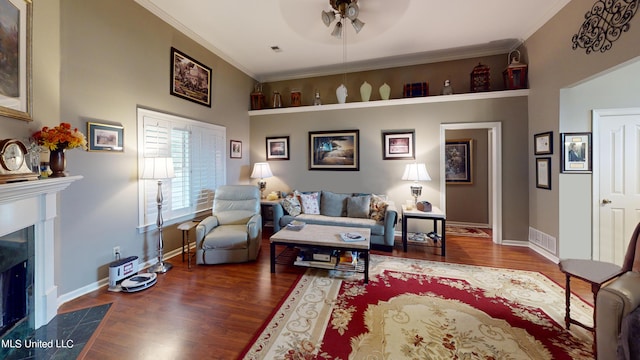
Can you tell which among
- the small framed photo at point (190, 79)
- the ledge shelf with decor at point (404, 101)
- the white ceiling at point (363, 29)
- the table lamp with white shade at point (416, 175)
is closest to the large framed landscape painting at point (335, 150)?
the ledge shelf with decor at point (404, 101)

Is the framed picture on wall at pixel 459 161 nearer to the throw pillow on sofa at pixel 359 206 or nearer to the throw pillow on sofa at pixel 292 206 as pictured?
the throw pillow on sofa at pixel 359 206

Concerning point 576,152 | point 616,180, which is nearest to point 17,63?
point 576,152

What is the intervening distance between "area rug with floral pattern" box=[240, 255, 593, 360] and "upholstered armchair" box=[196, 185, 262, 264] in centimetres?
92

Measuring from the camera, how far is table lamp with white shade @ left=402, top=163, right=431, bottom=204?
13.2 feet

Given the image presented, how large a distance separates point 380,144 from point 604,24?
2908mm

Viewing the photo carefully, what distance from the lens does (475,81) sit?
4.13 m

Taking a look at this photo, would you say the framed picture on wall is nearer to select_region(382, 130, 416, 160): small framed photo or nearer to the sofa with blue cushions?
select_region(382, 130, 416, 160): small framed photo

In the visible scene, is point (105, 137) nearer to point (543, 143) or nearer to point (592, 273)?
point (592, 273)

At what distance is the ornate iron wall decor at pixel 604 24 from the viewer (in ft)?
7.34

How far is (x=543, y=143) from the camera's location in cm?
342

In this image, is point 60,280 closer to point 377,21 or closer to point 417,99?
point 377,21

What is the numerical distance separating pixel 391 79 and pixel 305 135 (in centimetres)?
203

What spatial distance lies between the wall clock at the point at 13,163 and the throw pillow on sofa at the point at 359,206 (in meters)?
3.69

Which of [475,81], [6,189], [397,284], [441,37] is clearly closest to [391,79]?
[441,37]
